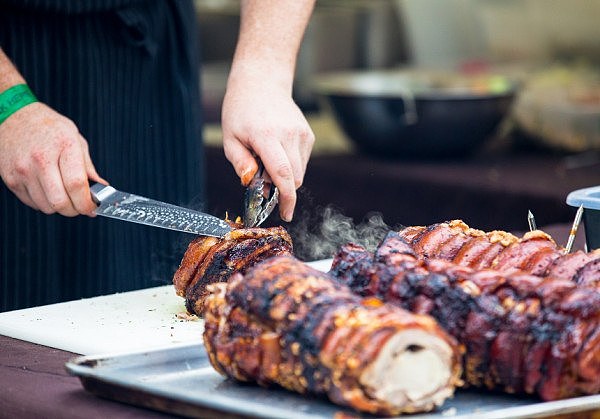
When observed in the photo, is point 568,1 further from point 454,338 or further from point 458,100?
point 454,338

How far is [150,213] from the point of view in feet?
7.71

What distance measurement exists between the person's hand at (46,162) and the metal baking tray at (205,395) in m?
0.68

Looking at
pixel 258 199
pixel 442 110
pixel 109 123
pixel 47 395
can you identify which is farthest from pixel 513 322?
pixel 442 110

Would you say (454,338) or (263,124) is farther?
(263,124)

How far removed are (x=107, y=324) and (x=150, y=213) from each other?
0.27 m

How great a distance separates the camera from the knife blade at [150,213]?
2340 mm

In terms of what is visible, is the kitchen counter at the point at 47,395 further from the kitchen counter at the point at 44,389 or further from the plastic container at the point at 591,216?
the plastic container at the point at 591,216

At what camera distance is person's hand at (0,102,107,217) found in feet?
7.82

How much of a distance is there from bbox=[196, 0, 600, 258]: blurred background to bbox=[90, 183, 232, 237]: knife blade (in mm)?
586

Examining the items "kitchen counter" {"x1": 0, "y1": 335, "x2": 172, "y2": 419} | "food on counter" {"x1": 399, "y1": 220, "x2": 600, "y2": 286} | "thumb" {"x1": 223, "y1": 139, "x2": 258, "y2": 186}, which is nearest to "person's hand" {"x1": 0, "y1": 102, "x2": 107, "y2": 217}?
"thumb" {"x1": 223, "y1": 139, "x2": 258, "y2": 186}

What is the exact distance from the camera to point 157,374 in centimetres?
176

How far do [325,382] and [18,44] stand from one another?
1.95 metres

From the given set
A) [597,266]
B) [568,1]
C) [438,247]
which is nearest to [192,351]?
[438,247]

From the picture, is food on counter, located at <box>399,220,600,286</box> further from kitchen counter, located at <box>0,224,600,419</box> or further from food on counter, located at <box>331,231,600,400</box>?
kitchen counter, located at <box>0,224,600,419</box>
